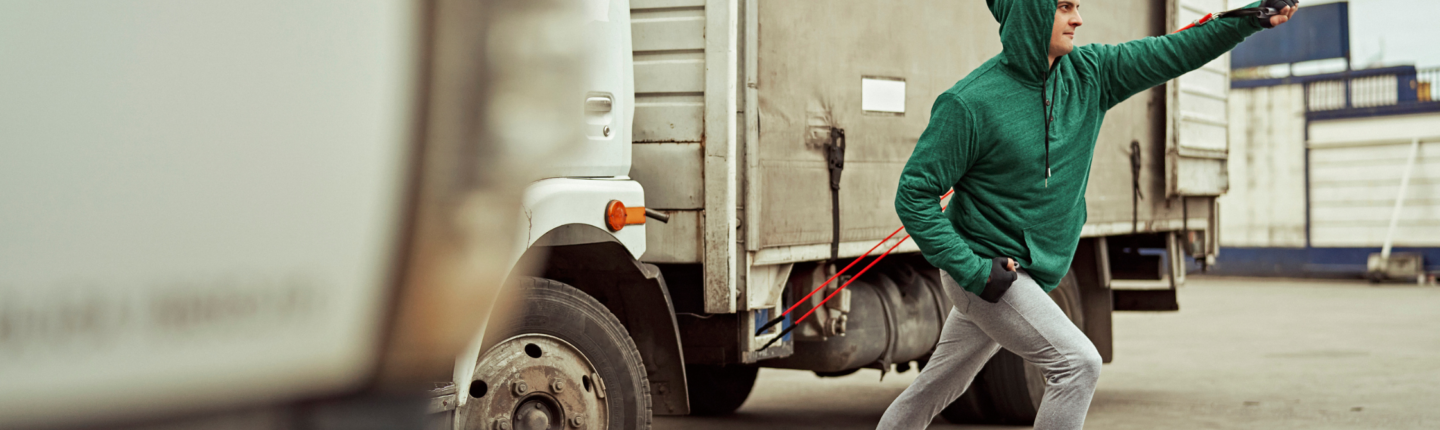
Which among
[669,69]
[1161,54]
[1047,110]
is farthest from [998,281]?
[669,69]

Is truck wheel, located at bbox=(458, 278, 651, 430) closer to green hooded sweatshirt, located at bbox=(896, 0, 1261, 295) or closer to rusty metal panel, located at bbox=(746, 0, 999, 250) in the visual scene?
rusty metal panel, located at bbox=(746, 0, 999, 250)

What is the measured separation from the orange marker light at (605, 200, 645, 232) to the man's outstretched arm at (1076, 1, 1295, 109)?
133cm

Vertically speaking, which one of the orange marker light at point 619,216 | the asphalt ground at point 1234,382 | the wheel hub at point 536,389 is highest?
the orange marker light at point 619,216

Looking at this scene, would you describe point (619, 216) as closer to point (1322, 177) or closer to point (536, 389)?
point (536, 389)

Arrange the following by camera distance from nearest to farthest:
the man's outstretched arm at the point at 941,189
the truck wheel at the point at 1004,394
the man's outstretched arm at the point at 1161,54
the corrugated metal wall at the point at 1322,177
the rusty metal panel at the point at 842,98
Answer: the man's outstretched arm at the point at 941,189, the man's outstretched arm at the point at 1161,54, the rusty metal panel at the point at 842,98, the truck wheel at the point at 1004,394, the corrugated metal wall at the point at 1322,177

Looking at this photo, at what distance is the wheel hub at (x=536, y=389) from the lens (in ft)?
12.3

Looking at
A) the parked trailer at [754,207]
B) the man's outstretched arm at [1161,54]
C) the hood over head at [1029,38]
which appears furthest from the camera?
the parked trailer at [754,207]

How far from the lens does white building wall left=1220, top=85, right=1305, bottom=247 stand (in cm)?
2286

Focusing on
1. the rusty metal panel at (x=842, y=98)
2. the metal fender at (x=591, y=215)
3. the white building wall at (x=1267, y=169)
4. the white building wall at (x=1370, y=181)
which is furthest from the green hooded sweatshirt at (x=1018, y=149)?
the white building wall at (x=1267, y=169)

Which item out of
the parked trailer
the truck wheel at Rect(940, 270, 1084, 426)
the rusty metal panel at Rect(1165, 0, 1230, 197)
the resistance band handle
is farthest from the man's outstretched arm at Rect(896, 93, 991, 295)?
the rusty metal panel at Rect(1165, 0, 1230, 197)

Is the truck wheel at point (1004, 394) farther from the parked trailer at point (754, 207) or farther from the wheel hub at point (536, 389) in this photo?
the wheel hub at point (536, 389)

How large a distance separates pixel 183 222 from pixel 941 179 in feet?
8.63

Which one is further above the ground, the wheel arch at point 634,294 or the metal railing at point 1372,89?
the metal railing at point 1372,89

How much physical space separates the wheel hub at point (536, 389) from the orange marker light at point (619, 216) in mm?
360
